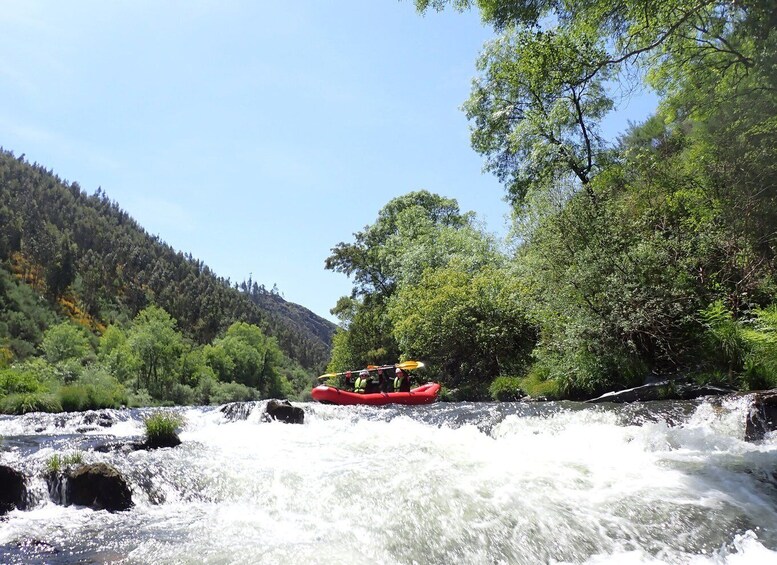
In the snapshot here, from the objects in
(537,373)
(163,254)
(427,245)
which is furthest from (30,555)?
(163,254)

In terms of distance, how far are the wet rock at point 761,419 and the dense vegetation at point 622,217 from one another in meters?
2.79

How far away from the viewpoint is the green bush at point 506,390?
1753 cm

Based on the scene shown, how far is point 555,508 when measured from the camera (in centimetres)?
539

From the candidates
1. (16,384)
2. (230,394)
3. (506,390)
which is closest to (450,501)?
(506,390)

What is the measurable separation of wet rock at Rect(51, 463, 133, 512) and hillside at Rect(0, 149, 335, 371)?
197ft

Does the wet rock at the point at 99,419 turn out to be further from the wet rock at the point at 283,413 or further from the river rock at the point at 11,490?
the river rock at the point at 11,490

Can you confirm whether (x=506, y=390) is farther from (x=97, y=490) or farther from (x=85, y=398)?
(x=85, y=398)

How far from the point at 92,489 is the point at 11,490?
2.81 feet

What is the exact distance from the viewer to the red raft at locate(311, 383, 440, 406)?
17328mm

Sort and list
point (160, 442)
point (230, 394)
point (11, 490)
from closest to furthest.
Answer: point (11, 490), point (160, 442), point (230, 394)

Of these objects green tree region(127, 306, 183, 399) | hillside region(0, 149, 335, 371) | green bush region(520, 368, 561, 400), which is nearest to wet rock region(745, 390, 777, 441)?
green bush region(520, 368, 561, 400)

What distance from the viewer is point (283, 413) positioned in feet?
45.3

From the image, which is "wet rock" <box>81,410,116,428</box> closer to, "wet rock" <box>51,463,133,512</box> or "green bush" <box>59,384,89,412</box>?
"green bush" <box>59,384,89,412</box>

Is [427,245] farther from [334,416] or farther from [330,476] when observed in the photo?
[330,476]
